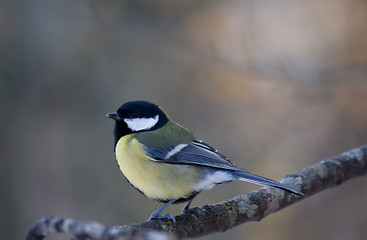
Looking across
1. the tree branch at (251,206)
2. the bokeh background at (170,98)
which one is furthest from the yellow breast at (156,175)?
the bokeh background at (170,98)

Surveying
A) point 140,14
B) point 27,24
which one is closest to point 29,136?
point 27,24

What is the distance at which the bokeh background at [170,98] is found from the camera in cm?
467

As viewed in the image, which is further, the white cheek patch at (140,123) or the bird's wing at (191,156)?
the white cheek patch at (140,123)

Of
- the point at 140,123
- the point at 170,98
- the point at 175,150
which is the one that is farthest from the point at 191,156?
the point at 170,98

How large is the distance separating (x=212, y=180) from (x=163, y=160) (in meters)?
0.27

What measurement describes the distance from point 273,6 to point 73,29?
8.14 ft

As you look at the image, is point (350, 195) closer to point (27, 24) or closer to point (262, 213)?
point (262, 213)

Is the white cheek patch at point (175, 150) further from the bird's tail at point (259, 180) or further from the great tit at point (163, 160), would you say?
the bird's tail at point (259, 180)

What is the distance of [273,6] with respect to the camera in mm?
5434

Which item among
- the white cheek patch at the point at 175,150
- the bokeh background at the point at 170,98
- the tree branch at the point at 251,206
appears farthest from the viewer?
the bokeh background at the point at 170,98

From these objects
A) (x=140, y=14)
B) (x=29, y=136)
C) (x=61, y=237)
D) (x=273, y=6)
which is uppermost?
(x=273, y=6)

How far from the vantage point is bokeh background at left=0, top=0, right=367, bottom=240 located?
15.3 ft

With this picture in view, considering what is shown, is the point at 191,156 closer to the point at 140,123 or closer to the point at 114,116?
the point at 140,123

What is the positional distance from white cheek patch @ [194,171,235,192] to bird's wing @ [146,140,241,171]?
43 mm
